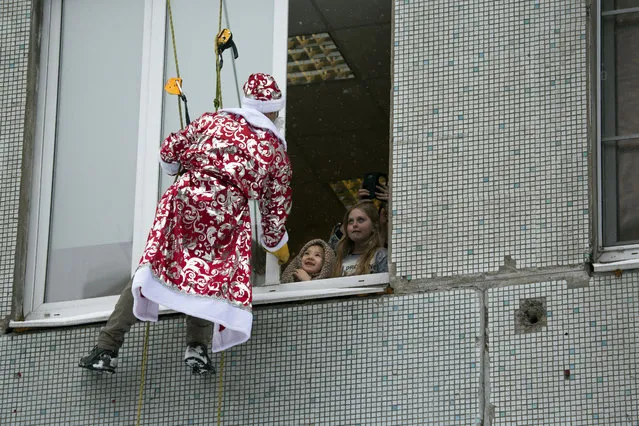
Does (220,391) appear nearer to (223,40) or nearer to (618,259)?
(223,40)

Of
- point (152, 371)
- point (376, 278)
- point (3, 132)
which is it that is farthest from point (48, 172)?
point (376, 278)

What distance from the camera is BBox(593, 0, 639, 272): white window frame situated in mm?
8258

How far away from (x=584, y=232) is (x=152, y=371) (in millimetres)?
2320

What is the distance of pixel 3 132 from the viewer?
31.5 feet

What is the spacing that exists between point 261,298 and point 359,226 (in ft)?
3.41

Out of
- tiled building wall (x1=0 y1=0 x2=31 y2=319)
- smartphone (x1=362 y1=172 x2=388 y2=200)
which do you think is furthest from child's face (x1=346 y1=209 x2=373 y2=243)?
tiled building wall (x1=0 y1=0 x2=31 y2=319)

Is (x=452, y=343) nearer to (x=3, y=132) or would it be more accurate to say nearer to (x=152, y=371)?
(x=152, y=371)

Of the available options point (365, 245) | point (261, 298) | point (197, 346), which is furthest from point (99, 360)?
point (365, 245)

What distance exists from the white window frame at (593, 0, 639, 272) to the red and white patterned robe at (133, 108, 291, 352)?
1.60 meters

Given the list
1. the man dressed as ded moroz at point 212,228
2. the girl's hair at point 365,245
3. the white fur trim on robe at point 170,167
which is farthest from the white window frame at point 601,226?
the white fur trim on robe at point 170,167

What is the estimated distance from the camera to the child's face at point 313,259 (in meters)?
9.43

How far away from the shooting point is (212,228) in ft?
28.6

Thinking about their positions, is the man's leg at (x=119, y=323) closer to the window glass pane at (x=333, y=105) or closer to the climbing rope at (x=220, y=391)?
the climbing rope at (x=220, y=391)

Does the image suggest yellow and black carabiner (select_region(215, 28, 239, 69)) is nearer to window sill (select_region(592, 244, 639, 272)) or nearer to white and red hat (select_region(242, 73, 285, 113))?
white and red hat (select_region(242, 73, 285, 113))
